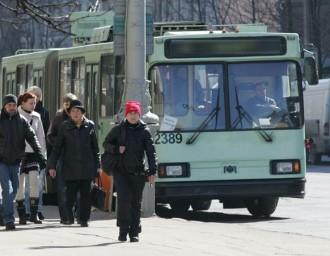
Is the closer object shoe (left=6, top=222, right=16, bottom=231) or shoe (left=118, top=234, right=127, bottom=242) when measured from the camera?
shoe (left=118, top=234, right=127, bottom=242)

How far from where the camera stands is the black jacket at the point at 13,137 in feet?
53.4

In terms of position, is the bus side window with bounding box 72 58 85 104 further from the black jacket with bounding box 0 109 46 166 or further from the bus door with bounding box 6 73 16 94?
the black jacket with bounding box 0 109 46 166

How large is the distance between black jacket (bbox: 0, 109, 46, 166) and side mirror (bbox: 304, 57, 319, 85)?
17.6 ft

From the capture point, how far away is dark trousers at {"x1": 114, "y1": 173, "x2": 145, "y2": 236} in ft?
47.3

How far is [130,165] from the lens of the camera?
47.3 ft

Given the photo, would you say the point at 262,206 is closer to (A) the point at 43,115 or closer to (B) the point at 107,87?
(B) the point at 107,87

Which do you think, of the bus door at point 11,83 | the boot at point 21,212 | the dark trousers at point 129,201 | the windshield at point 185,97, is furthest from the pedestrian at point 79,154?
the bus door at point 11,83

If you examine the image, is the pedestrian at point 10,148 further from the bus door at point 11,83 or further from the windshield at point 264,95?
the bus door at point 11,83

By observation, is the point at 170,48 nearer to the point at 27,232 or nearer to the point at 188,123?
the point at 188,123

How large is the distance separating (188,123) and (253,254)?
246 inches

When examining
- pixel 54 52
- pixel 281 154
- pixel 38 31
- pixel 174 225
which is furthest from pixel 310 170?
pixel 38 31

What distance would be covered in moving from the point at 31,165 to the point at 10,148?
3.51ft

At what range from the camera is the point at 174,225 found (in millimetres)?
17594

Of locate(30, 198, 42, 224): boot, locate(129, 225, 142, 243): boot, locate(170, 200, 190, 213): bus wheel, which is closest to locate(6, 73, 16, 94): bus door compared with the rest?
locate(170, 200, 190, 213): bus wheel
